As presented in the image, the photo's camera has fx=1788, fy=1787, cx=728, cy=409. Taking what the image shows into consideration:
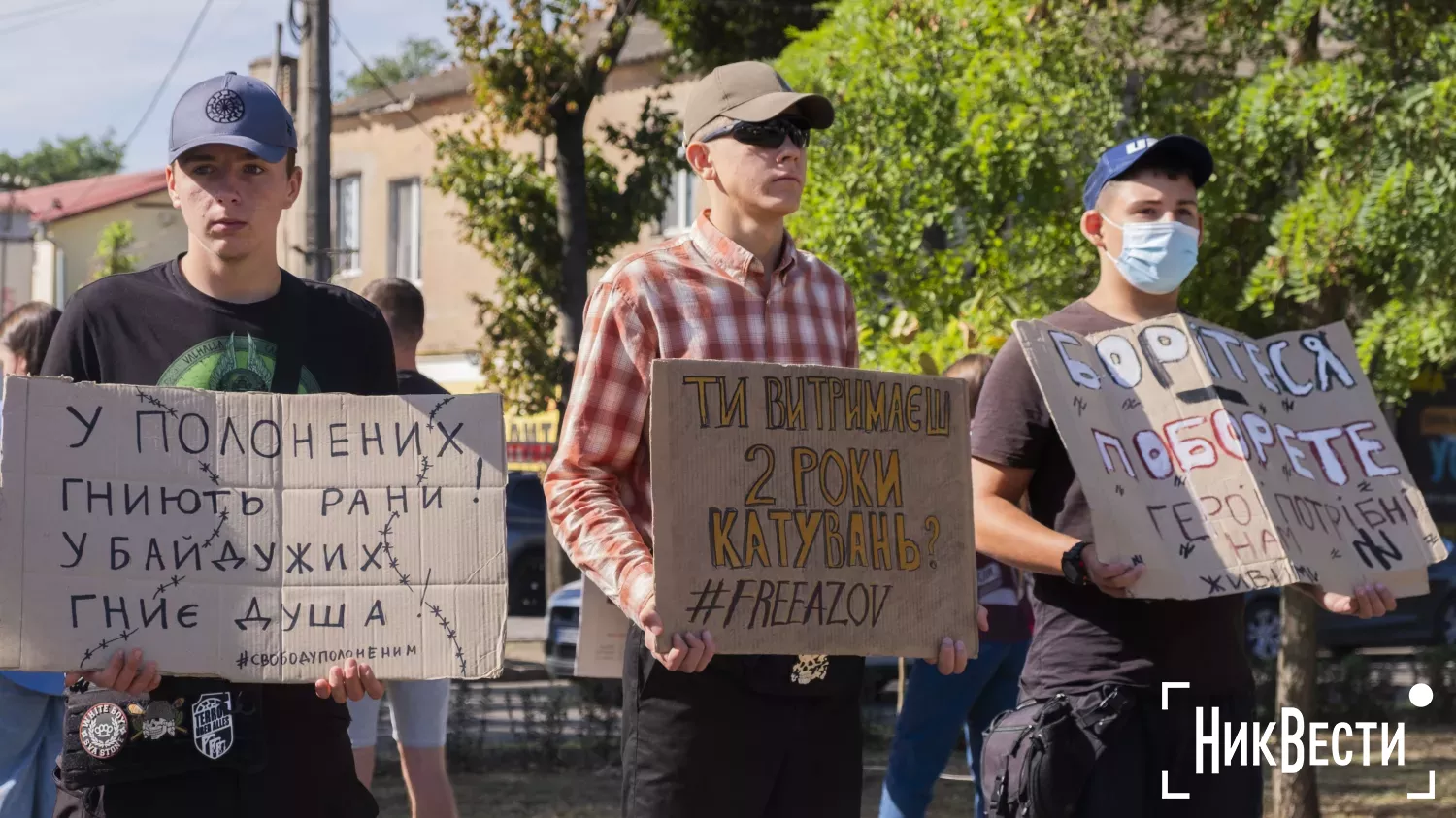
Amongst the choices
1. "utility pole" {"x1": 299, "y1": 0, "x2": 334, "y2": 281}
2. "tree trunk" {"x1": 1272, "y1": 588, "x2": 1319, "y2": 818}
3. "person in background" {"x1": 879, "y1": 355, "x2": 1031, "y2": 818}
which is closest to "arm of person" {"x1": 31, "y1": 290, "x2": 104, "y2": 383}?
"person in background" {"x1": 879, "y1": 355, "x2": 1031, "y2": 818}

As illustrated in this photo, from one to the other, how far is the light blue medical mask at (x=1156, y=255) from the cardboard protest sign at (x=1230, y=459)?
0.12m

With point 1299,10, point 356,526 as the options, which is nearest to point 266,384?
point 356,526

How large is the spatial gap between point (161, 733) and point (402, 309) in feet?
11.7

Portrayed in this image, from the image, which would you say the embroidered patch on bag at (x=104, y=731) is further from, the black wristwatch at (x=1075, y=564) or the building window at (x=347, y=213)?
the building window at (x=347, y=213)

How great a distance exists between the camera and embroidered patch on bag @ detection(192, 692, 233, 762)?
3.15m

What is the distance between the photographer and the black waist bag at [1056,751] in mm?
3789

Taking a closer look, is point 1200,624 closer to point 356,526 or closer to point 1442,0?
point 356,526

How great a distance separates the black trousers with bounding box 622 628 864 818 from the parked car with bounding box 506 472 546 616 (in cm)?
1647

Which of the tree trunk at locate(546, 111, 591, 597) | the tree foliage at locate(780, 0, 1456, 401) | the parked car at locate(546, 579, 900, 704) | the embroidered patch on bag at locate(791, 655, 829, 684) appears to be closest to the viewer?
the embroidered patch on bag at locate(791, 655, 829, 684)

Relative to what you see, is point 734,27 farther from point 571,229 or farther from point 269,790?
point 269,790

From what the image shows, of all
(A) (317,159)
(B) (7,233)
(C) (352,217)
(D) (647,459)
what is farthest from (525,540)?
(B) (7,233)

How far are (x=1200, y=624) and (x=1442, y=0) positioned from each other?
5.33 m

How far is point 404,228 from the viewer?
101ft

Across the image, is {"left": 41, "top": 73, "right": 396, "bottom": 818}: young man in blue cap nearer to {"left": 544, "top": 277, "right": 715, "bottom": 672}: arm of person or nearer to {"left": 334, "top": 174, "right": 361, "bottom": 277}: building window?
{"left": 544, "top": 277, "right": 715, "bottom": 672}: arm of person
